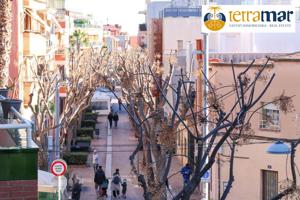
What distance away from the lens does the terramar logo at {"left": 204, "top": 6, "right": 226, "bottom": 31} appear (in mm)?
Result: 22219

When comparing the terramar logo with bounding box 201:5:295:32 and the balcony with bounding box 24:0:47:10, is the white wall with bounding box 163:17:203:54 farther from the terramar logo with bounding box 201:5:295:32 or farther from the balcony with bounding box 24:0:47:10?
the terramar logo with bounding box 201:5:295:32

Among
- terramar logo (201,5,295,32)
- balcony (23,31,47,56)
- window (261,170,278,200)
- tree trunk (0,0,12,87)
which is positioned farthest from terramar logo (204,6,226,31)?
balcony (23,31,47,56)

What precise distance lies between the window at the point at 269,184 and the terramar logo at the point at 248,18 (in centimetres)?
472

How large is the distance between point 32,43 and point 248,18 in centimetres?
1254

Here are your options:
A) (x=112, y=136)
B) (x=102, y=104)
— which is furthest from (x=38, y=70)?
(x=102, y=104)

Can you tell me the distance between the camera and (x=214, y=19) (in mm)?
23031

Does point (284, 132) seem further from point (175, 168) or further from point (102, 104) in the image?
point (102, 104)

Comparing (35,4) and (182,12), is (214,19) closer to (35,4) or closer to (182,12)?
(35,4)

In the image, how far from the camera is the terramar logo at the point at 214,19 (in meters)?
22.2

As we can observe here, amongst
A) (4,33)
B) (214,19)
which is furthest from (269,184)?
(4,33)

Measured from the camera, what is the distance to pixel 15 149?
6.55 metres

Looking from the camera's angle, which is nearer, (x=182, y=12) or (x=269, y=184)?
(x=269, y=184)

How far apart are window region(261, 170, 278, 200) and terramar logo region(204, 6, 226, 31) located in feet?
15.5

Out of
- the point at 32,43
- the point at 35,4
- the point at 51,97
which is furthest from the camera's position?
the point at 35,4
